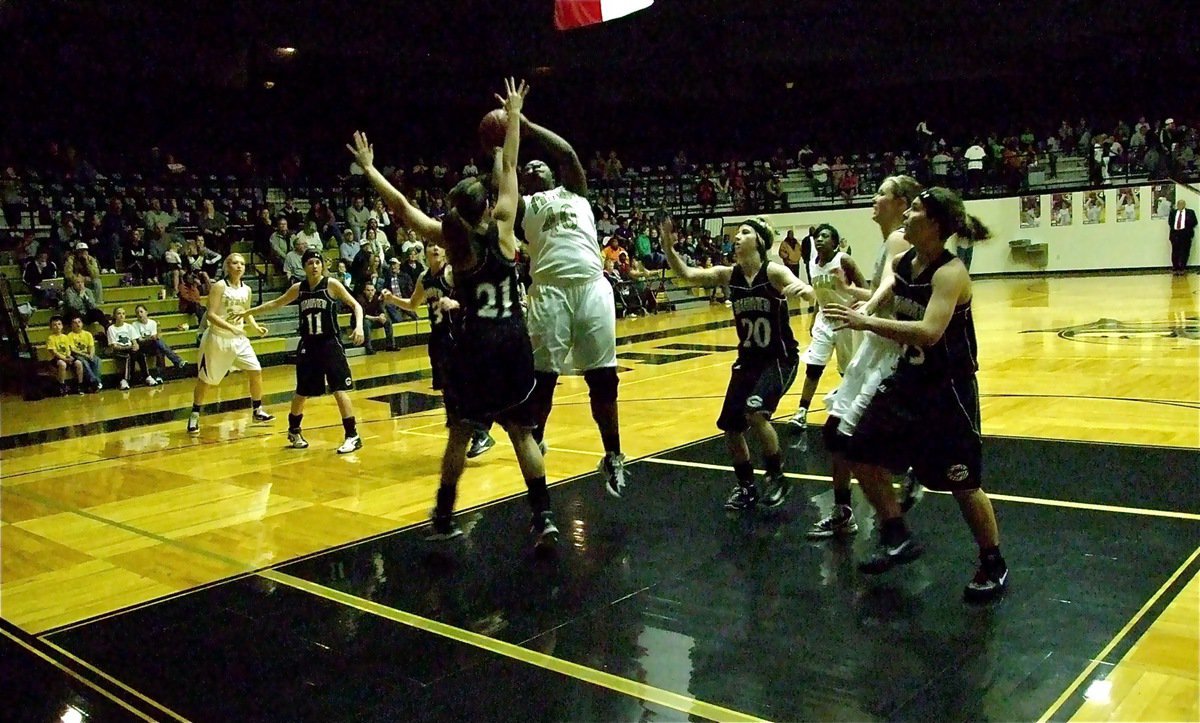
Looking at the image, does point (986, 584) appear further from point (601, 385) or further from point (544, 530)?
point (601, 385)

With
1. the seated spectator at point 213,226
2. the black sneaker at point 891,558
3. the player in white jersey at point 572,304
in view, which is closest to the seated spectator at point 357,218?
the seated spectator at point 213,226

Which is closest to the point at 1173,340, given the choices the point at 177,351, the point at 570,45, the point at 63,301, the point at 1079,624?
the point at 1079,624

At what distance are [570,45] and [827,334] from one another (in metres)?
17.0

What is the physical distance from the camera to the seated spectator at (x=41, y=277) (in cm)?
1322

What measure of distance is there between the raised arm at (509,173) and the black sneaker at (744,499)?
71.8 inches

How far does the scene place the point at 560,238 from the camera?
15.8ft

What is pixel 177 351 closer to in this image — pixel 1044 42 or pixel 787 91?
pixel 787 91

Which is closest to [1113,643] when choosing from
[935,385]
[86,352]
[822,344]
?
[935,385]

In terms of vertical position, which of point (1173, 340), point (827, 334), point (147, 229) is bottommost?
point (1173, 340)

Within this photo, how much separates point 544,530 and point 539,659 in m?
1.10

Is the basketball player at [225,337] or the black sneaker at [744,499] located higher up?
the basketball player at [225,337]

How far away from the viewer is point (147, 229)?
50.3 ft

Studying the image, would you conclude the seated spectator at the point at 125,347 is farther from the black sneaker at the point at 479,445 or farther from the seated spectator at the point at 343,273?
the black sneaker at the point at 479,445

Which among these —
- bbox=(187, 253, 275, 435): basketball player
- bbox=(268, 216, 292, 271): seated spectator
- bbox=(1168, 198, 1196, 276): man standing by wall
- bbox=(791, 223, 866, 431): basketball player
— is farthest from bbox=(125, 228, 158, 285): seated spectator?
bbox=(1168, 198, 1196, 276): man standing by wall
